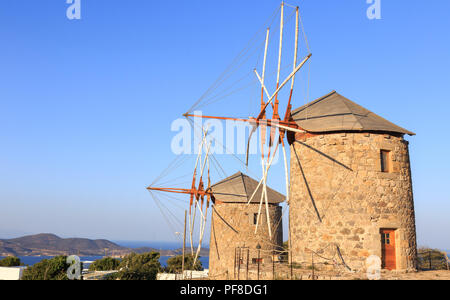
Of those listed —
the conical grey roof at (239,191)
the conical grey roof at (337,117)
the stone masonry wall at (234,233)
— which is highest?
the conical grey roof at (337,117)

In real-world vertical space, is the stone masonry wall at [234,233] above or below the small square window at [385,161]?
below

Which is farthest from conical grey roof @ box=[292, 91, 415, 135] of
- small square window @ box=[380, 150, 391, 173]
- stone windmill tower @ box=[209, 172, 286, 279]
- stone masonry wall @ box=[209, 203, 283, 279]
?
stone masonry wall @ box=[209, 203, 283, 279]

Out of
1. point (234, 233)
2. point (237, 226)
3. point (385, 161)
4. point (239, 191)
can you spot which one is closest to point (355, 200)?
point (385, 161)

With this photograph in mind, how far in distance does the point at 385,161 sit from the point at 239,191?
48.7 feet

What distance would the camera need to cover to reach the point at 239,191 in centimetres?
2856

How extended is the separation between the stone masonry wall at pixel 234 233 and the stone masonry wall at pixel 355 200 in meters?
11.6

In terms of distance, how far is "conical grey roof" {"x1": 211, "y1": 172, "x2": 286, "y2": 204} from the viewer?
28016 millimetres

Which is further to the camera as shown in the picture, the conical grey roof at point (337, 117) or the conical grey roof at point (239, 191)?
the conical grey roof at point (239, 191)

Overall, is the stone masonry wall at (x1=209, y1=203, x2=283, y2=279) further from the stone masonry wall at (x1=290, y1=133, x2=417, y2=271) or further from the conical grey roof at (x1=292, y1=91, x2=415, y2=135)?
the conical grey roof at (x1=292, y1=91, x2=415, y2=135)

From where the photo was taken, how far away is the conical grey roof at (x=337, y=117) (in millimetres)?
15125

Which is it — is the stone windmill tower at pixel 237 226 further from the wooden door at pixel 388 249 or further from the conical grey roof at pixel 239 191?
the wooden door at pixel 388 249

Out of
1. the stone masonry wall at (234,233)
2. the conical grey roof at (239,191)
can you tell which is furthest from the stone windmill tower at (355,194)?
the conical grey roof at (239,191)

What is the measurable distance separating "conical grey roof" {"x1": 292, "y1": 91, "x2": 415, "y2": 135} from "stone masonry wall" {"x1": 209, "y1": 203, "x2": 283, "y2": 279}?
1213 cm
